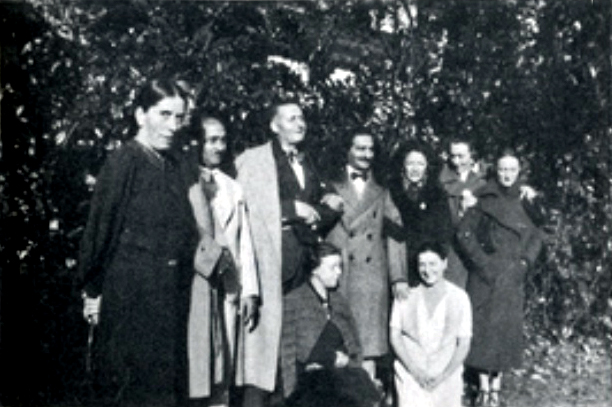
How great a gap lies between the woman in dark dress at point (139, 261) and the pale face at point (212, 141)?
774mm

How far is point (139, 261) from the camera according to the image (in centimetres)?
366

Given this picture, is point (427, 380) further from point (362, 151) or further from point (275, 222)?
point (362, 151)

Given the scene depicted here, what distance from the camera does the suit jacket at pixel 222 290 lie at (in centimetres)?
437

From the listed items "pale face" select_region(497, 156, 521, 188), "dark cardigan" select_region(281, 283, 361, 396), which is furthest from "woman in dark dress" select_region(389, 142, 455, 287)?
"dark cardigan" select_region(281, 283, 361, 396)

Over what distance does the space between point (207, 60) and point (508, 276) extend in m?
2.15

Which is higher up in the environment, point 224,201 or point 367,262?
point 224,201

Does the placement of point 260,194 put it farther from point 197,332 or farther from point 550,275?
point 550,275

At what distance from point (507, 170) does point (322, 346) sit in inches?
61.0

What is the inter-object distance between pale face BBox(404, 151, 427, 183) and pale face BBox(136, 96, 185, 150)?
72.6 inches

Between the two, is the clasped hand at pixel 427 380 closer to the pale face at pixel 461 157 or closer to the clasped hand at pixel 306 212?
the clasped hand at pixel 306 212

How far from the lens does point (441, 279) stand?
511 cm

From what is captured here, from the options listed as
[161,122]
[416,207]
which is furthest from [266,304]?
[161,122]

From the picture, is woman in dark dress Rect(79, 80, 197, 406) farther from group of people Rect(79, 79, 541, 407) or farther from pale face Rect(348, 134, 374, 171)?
pale face Rect(348, 134, 374, 171)

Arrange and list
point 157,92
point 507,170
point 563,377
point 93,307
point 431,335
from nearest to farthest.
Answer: point 93,307
point 157,92
point 431,335
point 507,170
point 563,377
